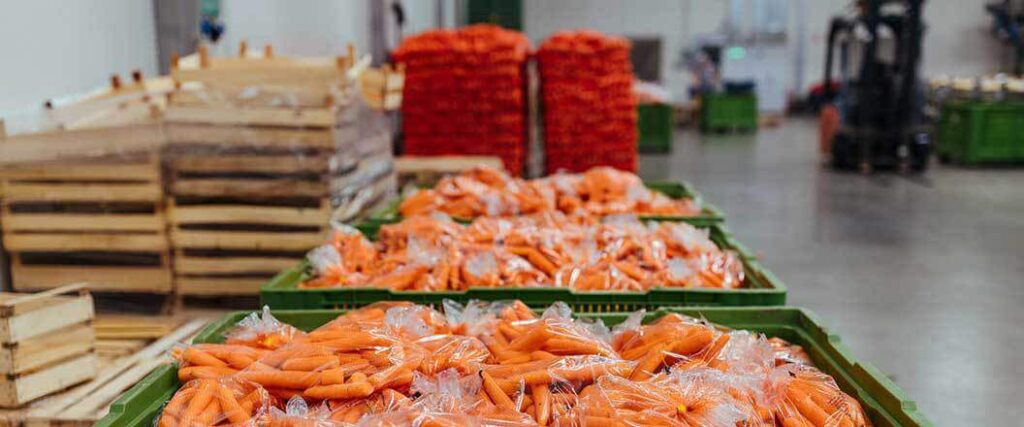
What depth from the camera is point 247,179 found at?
426 cm

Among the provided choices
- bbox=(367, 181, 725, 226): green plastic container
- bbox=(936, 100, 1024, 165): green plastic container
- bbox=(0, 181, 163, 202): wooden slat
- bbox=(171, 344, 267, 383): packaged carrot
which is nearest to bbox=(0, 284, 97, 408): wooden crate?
bbox=(171, 344, 267, 383): packaged carrot

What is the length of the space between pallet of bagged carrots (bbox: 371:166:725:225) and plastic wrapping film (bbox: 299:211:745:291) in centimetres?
46

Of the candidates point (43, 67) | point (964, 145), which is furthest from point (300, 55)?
point (964, 145)

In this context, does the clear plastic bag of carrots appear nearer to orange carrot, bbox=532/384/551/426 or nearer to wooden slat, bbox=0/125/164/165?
orange carrot, bbox=532/384/551/426

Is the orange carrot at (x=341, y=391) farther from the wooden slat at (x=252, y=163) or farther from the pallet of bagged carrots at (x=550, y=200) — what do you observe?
the wooden slat at (x=252, y=163)

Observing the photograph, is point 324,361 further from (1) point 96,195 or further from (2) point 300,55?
(2) point 300,55

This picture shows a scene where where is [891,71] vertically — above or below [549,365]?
above

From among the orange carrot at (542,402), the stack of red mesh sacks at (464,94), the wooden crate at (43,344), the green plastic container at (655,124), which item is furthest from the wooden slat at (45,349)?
the green plastic container at (655,124)

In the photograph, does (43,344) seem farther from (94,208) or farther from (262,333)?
(94,208)

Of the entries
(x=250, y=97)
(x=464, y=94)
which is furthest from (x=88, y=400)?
(x=464, y=94)

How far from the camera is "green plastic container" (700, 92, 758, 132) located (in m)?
19.0

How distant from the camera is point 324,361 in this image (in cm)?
189

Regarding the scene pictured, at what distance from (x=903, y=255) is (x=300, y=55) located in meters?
6.01

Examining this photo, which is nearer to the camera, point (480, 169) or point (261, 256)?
point (261, 256)
